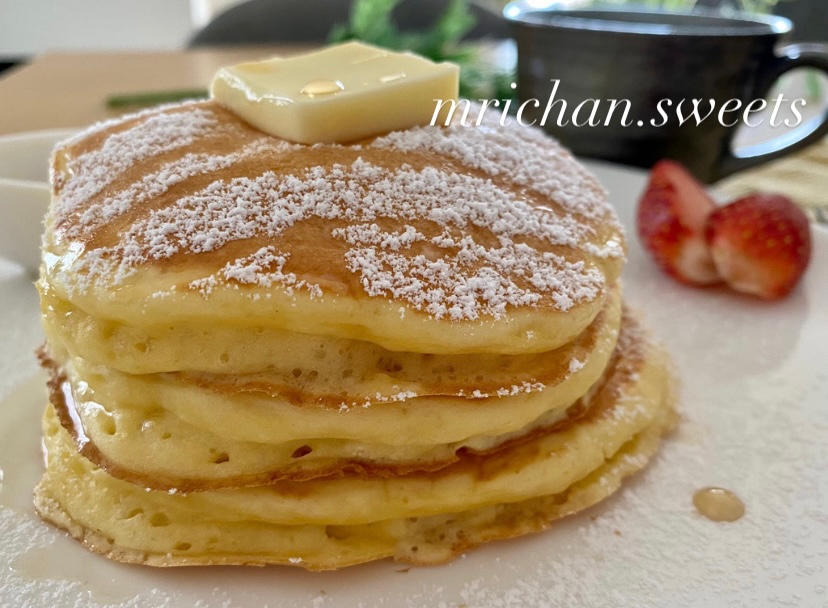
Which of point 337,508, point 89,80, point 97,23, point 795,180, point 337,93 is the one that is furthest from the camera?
point 97,23

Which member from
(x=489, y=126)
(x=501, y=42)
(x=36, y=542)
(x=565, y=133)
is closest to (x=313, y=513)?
(x=36, y=542)

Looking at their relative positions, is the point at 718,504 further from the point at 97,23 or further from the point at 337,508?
the point at 97,23

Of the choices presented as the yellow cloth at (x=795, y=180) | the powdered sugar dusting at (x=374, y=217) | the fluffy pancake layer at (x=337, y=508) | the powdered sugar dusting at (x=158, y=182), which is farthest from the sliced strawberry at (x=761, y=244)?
→ the powdered sugar dusting at (x=158, y=182)

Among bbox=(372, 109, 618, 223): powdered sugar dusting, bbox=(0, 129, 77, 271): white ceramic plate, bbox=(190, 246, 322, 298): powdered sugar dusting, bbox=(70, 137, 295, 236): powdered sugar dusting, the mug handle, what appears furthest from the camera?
the mug handle

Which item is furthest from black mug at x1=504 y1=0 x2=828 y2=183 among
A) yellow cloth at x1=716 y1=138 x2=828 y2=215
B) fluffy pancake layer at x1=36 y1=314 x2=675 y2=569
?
fluffy pancake layer at x1=36 y1=314 x2=675 y2=569

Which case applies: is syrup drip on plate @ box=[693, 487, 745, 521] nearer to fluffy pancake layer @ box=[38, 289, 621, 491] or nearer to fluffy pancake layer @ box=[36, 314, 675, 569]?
fluffy pancake layer @ box=[36, 314, 675, 569]

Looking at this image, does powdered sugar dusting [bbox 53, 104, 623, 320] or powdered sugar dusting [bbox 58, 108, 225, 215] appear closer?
powdered sugar dusting [bbox 53, 104, 623, 320]

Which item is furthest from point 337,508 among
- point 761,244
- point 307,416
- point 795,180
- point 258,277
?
point 795,180

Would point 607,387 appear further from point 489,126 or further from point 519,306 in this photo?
point 489,126
